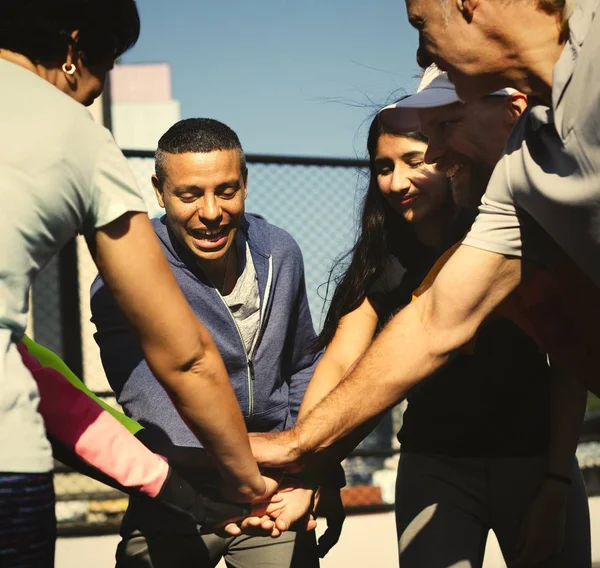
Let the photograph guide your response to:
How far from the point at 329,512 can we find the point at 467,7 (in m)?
1.72

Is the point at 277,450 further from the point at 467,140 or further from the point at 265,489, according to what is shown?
the point at 467,140

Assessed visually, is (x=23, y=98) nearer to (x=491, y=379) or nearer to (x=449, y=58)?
(x=449, y=58)

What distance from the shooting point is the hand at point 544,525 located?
2.84m

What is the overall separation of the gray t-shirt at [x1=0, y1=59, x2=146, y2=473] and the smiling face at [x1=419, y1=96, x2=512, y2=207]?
1305 mm

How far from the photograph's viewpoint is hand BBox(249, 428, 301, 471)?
110 inches

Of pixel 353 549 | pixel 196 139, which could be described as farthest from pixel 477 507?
pixel 353 549

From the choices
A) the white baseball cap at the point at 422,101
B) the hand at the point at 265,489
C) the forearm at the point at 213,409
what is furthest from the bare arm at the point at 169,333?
the white baseball cap at the point at 422,101

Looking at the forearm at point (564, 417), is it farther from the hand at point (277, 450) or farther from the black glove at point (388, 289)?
the hand at point (277, 450)

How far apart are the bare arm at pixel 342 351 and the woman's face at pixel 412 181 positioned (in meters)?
0.36

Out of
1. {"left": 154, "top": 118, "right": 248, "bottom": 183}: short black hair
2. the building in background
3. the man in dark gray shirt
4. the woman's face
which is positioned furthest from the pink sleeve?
the building in background

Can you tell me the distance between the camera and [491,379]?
9.68 ft

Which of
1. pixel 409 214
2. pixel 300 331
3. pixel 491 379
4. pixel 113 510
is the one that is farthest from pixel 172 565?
pixel 113 510

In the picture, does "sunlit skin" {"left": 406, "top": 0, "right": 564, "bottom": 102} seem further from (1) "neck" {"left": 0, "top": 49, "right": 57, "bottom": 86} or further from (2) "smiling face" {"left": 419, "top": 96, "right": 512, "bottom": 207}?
(1) "neck" {"left": 0, "top": 49, "right": 57, "bottom": 86}

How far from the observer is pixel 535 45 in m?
2.24
